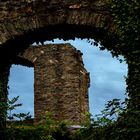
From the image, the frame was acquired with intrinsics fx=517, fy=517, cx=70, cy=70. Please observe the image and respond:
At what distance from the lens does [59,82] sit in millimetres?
15930

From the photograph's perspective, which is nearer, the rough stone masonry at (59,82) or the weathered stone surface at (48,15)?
the weathered stone surface at (48,15)

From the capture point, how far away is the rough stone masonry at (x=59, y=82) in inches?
615

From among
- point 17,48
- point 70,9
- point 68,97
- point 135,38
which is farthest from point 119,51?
point 68,97

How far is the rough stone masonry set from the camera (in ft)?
51.2

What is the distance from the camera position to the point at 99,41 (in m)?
8.85

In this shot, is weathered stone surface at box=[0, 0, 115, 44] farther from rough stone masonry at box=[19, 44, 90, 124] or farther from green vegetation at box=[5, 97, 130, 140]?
rough stone masonry at box=[19, 44, 90, 124]

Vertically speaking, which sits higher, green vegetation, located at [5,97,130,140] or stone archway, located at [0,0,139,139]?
→ stone archway, located at [0,0,139,139]

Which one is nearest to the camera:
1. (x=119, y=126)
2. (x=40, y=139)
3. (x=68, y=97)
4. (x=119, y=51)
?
(x=119, y=126)

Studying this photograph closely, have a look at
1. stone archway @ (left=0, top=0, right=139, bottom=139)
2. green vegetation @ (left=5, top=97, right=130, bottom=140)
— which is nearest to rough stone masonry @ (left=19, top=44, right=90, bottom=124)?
green vegetation @ (left=5, top=97, right=130, bottom=140)

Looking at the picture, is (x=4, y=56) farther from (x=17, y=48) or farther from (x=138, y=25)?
(x=138, y=25)

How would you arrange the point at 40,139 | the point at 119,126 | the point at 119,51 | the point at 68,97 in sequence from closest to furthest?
the point at 119,126 → the point at 119,51 → the point at 40,139 → the point at 68,97

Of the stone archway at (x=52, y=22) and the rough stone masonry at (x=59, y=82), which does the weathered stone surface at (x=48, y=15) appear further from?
the rough stone masonry at (x=59, y=82)

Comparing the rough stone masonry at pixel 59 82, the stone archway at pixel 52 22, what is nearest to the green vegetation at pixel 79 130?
the stone archway at pixel 52 22

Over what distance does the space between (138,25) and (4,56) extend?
2.69 meters
